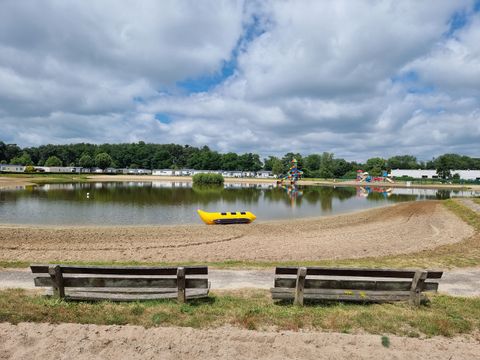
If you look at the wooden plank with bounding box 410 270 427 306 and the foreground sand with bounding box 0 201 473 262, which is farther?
the foreground sand with bounding box 0 201 473 262

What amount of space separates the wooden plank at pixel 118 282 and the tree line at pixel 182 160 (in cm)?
14372

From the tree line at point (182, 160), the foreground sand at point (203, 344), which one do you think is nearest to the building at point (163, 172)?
the tree line at point (182, 160)

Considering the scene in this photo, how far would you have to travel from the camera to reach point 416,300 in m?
6.60

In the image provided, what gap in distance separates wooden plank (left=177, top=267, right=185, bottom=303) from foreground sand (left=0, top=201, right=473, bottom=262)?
302 inches

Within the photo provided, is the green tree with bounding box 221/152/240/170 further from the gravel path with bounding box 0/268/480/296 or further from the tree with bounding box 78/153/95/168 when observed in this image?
the gravel path with bounding box 0/268/480/296

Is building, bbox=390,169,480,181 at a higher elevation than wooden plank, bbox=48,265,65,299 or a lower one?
higher

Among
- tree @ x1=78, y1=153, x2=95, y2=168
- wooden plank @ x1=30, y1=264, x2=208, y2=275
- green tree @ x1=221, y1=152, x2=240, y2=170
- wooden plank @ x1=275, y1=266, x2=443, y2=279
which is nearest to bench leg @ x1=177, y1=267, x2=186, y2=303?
wooden plank @ x1=30, y1=264, x2=208, y2=275

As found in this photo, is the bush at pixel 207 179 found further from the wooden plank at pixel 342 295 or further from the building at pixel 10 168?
the wooden plank at pixel 342 295

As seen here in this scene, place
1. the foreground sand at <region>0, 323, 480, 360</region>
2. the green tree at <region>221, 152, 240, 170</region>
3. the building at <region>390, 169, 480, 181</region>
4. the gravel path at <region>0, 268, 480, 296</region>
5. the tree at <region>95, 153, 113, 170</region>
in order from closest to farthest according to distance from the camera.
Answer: the foreground sand at <region>0, 323, 480, 360</region>, the gravel path at <region>0, 268, 480, 296</region>, the building at <region>390, 169, 480, 181</region>, the tree at <region>95, 153, 113, 170</region>, the green tree at <region>221, 152, 240, 170</region>

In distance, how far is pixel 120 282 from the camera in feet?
20.5

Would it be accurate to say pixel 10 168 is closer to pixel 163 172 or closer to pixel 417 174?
pixel 163 172

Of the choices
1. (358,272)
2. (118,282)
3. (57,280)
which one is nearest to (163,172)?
(57,280)

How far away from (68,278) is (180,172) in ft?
515

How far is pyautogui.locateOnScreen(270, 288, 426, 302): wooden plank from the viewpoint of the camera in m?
6.30
